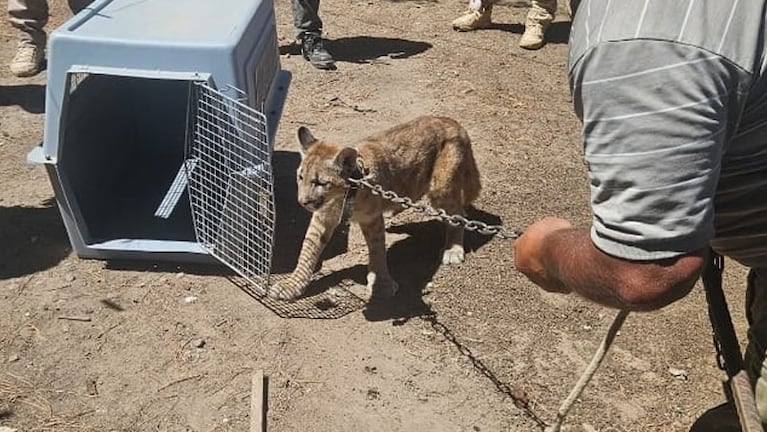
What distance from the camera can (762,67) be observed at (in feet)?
5.16

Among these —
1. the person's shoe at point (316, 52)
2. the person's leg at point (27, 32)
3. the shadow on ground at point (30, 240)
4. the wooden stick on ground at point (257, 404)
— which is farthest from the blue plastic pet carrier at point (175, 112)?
the person's leg at point (27, 32)

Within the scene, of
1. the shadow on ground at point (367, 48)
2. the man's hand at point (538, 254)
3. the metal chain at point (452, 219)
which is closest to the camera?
the man's hand at point (538, 254)

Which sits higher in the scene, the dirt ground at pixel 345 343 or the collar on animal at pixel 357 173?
the collar on animal at pixel 357 173

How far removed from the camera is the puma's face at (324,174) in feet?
13.4

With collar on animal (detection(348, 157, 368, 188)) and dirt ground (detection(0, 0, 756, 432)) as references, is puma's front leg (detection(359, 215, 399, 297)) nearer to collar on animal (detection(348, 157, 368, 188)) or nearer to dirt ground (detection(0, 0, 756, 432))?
dirt ground (detection(0, 0, 756, 432))

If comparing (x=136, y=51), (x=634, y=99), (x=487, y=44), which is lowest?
(x=487, y=44)

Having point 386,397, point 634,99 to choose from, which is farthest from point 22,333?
point 634,99

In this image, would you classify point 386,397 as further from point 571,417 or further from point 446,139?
point 446,139

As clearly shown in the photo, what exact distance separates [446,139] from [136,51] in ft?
5.74

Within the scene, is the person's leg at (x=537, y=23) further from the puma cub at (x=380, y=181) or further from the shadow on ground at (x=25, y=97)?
the shadow on ground at (x=25, y=97)

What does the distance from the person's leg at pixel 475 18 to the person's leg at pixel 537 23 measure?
1.57 feet

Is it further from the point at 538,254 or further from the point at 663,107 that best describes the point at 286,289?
the point at 663,107

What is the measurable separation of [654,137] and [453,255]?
3307 millimetres

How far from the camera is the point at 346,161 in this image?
13.4ft
